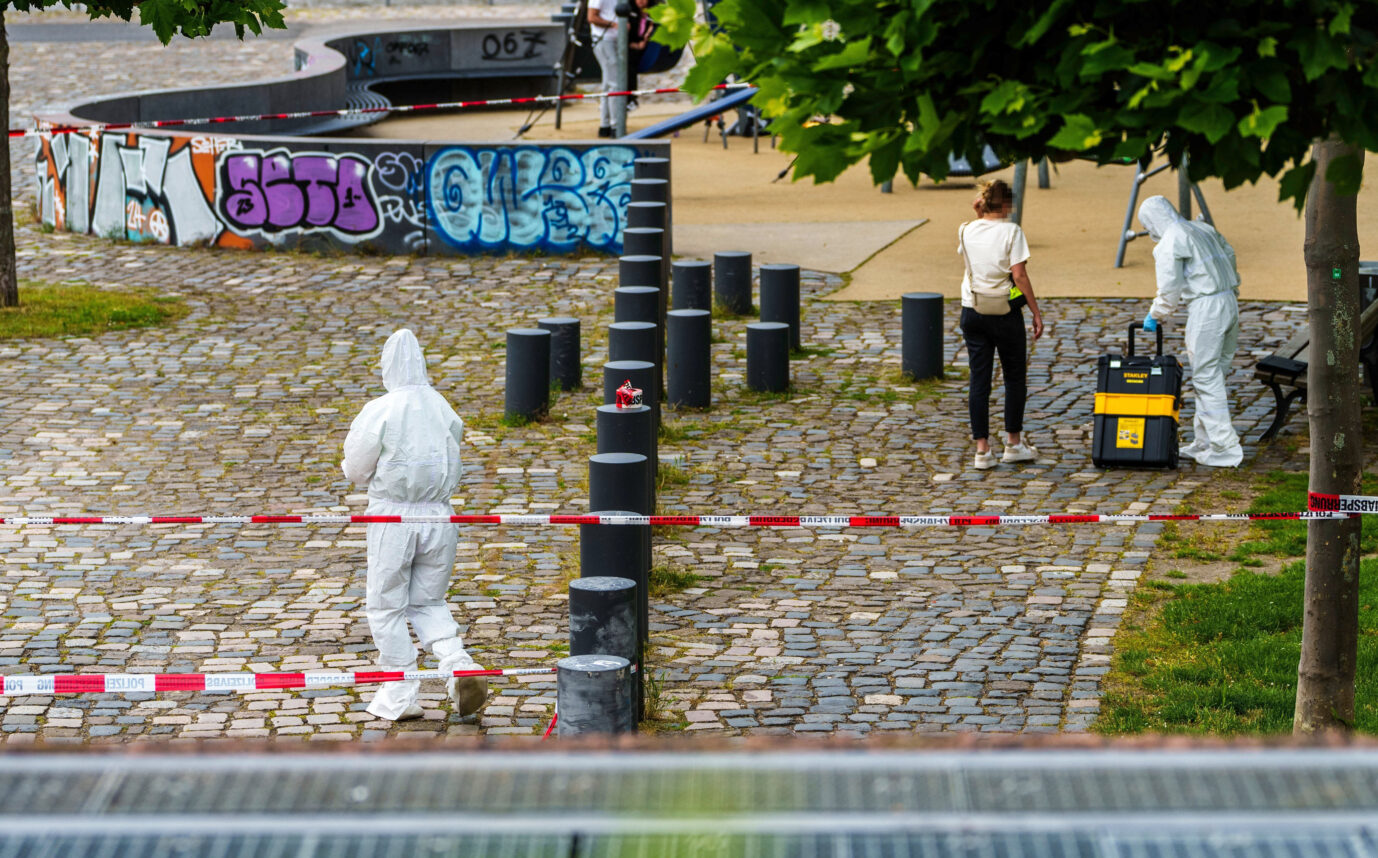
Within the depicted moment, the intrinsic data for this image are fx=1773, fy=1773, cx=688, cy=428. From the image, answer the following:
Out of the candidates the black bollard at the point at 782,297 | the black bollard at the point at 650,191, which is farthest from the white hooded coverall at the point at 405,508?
the black bollard at the point at 650,191

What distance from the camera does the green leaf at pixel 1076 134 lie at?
3770 millimetres

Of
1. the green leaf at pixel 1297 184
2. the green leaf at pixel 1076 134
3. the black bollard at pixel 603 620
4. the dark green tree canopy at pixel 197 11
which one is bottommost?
the black bollard at pixel 603 620

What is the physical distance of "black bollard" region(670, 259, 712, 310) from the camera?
14227 millimetres

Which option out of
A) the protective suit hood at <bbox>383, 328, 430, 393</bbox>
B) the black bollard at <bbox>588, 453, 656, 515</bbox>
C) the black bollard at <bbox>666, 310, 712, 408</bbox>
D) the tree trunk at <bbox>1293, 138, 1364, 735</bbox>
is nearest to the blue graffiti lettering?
the black bollard at <bbox>666, 310, 712, 408</bbox>

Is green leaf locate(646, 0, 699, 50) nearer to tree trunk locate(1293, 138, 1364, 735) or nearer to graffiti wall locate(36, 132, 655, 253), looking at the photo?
tree trunk locate(1293, 138, 1364, 735)

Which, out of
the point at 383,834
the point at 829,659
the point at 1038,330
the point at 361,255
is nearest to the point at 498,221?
the point at 361,255

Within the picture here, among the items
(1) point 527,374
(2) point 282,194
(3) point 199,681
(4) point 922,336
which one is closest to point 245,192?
(2) point 282,194

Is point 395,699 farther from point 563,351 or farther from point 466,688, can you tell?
point 563,351

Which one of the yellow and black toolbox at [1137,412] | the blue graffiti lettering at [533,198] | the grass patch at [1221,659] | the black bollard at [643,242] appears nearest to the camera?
the grass patch at [1221,659]

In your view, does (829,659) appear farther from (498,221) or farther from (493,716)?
(498,221)

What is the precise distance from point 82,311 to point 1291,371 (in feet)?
32.0

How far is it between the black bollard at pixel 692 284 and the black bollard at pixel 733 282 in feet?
2.88

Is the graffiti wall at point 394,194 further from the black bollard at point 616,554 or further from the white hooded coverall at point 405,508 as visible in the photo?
the white hooded coverall at point 405,508

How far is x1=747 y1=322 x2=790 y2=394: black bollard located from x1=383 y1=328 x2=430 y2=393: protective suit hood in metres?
5.47
